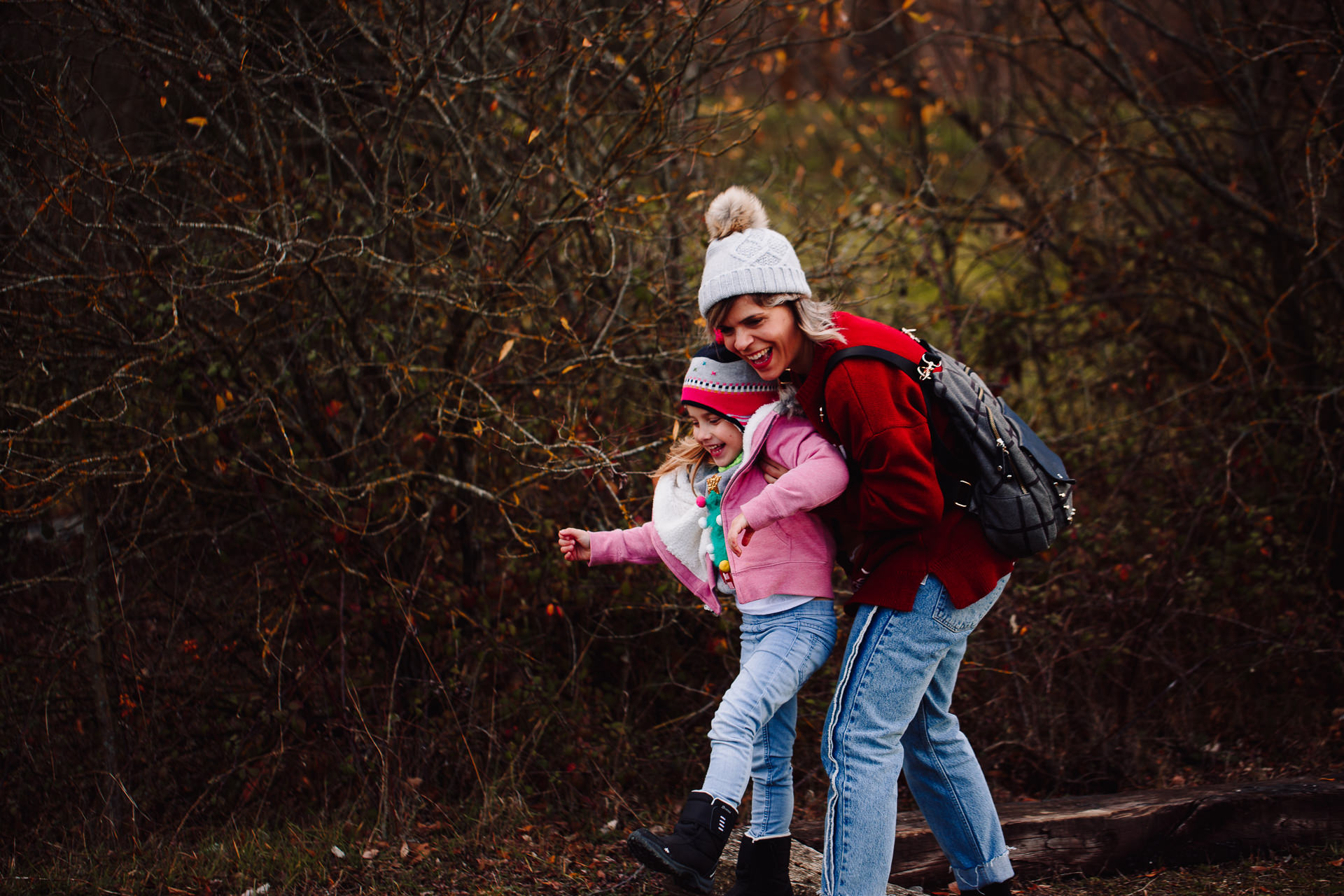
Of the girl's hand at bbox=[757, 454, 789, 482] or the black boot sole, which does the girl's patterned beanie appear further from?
the black boot sole

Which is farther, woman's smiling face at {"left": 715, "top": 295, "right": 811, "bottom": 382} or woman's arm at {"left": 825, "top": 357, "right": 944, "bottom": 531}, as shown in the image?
woman's smiling face at {"left": 715, "top": 295, "right": 811, "bottom": 382}

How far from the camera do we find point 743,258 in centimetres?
238

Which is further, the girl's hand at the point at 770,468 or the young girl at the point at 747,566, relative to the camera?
the girl's hand at the point at 770,468

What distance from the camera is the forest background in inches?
145

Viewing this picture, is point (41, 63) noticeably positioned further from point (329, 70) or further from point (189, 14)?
point (329, 70)

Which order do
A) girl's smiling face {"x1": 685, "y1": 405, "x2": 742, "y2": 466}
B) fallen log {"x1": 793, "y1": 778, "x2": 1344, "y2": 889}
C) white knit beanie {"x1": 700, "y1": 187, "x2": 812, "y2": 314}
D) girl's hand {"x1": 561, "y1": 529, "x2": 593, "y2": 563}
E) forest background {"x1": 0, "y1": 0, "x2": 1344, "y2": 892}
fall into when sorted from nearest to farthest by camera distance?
white knit beanie {"x1": 700, "y1": 187, "x2": 812, "y2": 314} < girl's smiling face {"x1": 685, "y1": 405, "x2": 742, "y2": 466} < girl's hand {"x1": 561, "y1": 529, "x2": 593, "y2": 563} < fallen log {"x1": 793, "y1": 778, "x2": 1344, "y2": 889} < forest background {"x1": 0, "y1": 0, "x2": 1344, "y2": 892}

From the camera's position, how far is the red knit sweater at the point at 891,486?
2131 millimetres

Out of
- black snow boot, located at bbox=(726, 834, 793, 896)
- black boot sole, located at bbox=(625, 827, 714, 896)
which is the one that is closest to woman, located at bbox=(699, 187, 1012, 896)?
black snow boot, located at bbox=(726, 834, 793, 896)

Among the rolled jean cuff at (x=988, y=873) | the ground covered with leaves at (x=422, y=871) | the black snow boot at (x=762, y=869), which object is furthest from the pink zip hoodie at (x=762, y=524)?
the ground covered with leaves at (x=422, y=871)

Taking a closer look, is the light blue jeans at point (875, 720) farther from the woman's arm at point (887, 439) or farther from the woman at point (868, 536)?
the woman's arm at point (887, 439)

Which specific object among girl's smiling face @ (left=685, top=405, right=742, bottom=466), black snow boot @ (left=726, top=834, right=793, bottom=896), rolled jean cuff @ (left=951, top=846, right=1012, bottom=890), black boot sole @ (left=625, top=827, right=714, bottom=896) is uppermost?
girl's smiling face @ (left=685, top=405, right=742, bottom=466)

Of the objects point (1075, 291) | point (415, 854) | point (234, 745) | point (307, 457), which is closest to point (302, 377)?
point (307, 457)

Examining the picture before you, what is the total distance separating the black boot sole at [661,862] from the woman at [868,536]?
35cm

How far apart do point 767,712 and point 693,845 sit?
36 cm
